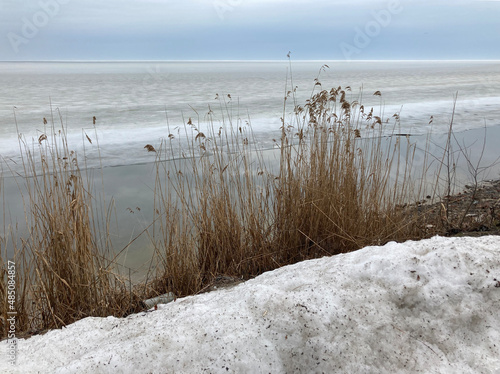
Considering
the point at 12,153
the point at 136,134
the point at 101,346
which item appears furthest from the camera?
the point at 136,134

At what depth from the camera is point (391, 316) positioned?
1.57 meters

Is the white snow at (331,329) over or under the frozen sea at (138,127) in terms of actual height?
over

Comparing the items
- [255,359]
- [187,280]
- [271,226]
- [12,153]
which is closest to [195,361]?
[255,359]

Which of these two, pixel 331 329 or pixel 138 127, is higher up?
pixel 331 329

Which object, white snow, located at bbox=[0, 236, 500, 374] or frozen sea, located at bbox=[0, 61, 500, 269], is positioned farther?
frozen sea, located at bbox=[0, 61, 500, 269]

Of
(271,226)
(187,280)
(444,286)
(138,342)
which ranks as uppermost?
(444,286)

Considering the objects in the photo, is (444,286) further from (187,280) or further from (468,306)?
(187,280)

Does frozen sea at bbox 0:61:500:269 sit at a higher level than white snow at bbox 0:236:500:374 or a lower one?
lower

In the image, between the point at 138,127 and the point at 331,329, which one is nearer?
the point at 331,329

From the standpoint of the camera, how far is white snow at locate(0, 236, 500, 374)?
1443 millimetres

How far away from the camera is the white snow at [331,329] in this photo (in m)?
1.44

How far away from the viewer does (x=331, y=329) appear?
153 centimetres

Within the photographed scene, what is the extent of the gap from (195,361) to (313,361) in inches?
15.8

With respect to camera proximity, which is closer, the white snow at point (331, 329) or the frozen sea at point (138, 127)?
the white snow at point (331, 329)
